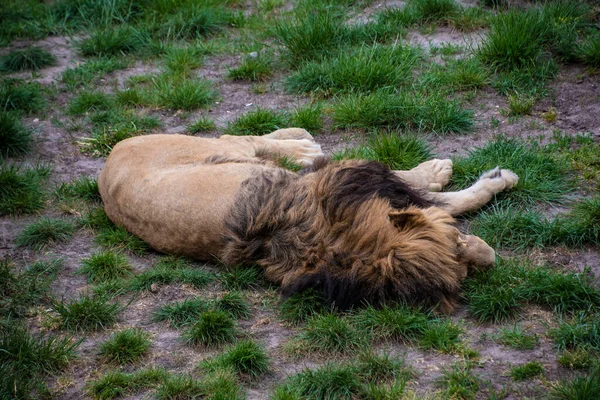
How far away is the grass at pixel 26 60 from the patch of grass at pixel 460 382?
18.9 ft

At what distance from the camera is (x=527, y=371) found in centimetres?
399

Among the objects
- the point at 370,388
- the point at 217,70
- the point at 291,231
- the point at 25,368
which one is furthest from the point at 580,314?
the point at 217,70

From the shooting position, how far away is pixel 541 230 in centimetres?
511

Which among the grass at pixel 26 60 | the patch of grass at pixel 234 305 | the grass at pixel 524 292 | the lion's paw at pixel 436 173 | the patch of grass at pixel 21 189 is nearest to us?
the grass at pixel 524 292

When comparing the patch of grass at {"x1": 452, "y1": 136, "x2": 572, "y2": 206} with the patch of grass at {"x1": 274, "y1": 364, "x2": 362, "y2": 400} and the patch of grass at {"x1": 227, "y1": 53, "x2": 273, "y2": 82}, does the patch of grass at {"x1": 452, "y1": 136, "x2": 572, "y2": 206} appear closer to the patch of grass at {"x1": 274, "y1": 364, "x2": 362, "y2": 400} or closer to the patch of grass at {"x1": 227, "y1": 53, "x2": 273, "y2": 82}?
the patch of grass at {"x1": 274, "y1": 364, "x2": 362, "y2": 400}

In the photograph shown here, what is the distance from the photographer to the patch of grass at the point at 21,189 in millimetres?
6133

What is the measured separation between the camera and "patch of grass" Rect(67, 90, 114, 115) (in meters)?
7.46

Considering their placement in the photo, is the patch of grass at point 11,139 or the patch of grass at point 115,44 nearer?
the patch of grass at point 11,139

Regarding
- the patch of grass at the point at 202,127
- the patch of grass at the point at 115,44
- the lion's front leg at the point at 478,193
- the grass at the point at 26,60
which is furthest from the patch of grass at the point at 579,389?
the grass at the point at 26,60

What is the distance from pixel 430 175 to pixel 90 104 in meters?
3.44

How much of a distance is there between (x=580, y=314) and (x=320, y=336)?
4.55 ft

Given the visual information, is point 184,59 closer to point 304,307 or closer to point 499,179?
point 499,179

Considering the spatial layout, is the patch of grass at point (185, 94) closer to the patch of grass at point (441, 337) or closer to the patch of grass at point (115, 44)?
the patch of grass at point (115, 44)

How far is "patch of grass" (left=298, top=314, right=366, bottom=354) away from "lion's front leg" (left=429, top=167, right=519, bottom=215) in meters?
1.24
